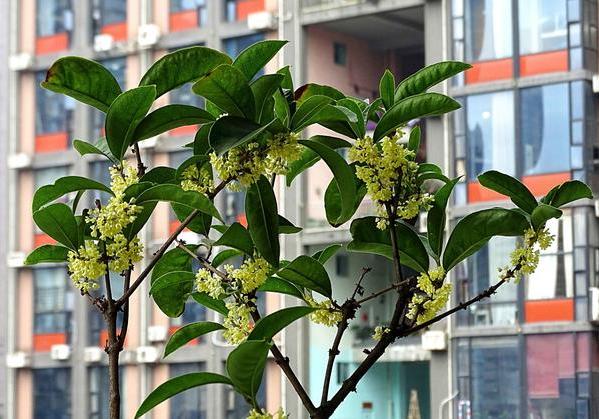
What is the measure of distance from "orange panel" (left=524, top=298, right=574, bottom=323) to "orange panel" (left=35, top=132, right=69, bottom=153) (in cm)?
466

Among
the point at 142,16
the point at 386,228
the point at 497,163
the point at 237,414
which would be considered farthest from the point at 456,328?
the point at 386,228

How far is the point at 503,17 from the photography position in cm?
1106

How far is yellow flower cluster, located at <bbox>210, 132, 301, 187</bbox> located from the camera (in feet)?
5.19

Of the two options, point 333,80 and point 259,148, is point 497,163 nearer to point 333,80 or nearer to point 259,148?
point 333,80

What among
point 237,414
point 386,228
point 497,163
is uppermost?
point 497,163

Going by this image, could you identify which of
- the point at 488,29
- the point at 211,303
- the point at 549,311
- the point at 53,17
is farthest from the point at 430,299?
the point at 53,17

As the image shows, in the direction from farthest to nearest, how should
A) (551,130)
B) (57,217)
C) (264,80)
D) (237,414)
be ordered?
(237,414) → (551,130) → (57,217) → (264,80)

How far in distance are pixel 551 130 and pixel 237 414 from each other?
11.7 ft

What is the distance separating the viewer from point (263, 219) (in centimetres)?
164

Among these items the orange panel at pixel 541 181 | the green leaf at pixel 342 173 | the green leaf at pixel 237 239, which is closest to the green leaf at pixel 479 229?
the green leaf at pixel 342 173

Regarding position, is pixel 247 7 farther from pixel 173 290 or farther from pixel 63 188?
pixel 63 188

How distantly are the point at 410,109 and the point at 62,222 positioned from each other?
421 millimetres

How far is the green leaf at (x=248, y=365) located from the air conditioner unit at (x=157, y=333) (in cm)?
1118

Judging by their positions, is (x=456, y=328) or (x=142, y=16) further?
(x=142, y=16)
